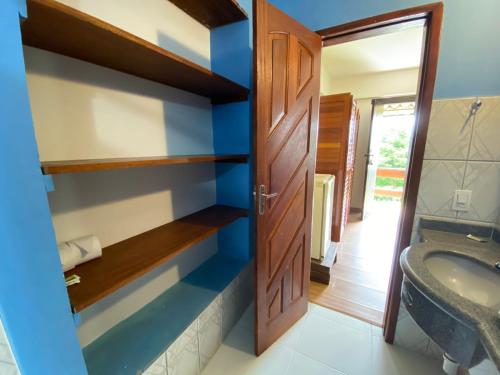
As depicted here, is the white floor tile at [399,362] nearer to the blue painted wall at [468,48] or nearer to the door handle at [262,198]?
the door handle at [262,198]

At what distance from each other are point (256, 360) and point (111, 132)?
155 cm

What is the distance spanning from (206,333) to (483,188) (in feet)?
5.64

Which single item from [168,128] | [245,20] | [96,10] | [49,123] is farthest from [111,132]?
[245,20]

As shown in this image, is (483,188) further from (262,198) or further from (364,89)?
(364,89)

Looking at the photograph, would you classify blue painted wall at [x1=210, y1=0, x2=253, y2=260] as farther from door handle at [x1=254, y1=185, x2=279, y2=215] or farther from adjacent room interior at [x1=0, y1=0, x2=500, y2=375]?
door handle at [x1=254, y1=185, x2=279, y2=215]

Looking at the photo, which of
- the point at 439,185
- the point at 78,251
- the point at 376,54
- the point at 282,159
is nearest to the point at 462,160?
the point at 439,185

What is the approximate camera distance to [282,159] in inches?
48.1

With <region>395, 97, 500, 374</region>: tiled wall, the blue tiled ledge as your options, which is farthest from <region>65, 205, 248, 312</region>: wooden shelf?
<region>395, 97, 500, 374</region>: tiled wall

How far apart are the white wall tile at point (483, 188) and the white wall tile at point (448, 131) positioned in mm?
91

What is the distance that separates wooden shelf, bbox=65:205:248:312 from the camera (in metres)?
0.69

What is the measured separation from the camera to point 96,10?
0.85 m

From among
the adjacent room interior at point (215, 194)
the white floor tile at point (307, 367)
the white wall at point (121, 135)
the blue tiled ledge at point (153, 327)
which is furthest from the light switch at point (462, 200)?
the white wall at point (121, 135)

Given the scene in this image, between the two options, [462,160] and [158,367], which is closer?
[158,367]

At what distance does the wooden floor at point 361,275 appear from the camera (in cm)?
174
